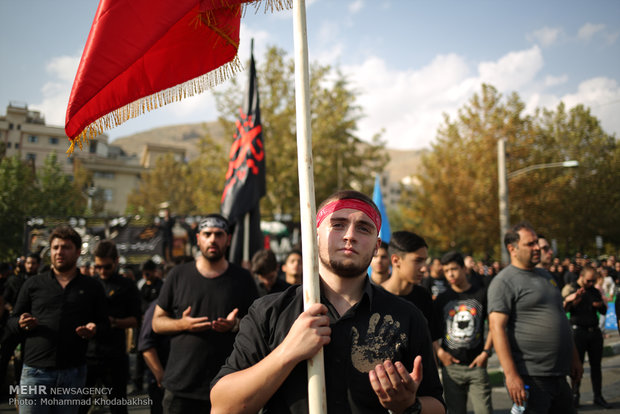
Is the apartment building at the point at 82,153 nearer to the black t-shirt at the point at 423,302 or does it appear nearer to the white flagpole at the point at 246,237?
the white flagpole at the point at 246,237

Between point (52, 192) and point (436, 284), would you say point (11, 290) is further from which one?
point (52, 192)

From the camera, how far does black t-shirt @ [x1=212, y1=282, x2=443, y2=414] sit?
1979 mm

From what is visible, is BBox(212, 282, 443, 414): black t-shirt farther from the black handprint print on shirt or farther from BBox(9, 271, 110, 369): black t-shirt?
BBox(9, 271, 110, 369): black t-shirt

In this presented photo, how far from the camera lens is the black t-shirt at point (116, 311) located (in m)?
5.49

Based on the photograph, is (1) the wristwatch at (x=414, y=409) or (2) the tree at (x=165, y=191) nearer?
(1) the wristwatch at (x=414, y=409)

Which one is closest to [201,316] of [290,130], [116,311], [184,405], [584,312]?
[184,405]

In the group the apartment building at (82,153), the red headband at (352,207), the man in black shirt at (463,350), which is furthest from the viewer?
the apartment building at (82,153)

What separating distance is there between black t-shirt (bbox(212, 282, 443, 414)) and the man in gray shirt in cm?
221

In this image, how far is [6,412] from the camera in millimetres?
6703

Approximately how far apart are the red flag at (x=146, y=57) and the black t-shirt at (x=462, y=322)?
338cm

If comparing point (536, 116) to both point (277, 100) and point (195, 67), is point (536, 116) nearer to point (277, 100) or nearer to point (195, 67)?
point (277, 100)

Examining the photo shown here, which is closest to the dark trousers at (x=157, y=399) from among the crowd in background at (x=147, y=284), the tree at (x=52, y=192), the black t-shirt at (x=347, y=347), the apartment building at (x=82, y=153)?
the crowd in background at (x=147, y=284)

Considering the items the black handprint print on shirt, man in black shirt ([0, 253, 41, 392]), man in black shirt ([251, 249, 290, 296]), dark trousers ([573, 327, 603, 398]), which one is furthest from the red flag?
dark trousers ([573, 327, 603, 398])

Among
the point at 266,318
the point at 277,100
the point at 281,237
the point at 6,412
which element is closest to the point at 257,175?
the point at 6,412
